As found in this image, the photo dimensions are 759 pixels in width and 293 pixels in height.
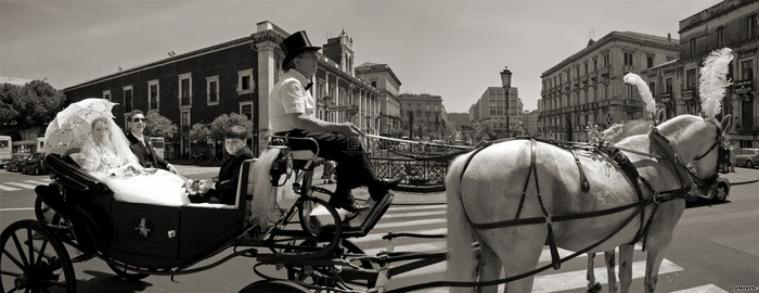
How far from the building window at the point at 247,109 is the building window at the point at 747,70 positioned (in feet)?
131

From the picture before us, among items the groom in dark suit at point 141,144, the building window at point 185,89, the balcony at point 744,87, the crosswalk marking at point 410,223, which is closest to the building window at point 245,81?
the building window at point 185,89

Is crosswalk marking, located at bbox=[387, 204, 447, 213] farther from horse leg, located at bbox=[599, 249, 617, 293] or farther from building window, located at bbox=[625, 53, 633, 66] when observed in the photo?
building window, located at bbox=[625, 53, 633, 66]

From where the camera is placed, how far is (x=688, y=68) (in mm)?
35500

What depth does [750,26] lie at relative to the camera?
3097 cm

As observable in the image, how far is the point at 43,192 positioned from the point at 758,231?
35.4 feet

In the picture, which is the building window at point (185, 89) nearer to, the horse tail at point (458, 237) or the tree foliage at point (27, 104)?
the tree foliage at point (27, 104)

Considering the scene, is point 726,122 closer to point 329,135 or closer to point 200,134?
point 329,135

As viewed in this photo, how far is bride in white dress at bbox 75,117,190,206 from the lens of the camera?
3.54 meters

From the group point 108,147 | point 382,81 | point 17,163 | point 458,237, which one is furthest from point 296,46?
point 382,81

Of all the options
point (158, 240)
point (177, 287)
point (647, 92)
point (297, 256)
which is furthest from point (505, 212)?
point (177, 287)

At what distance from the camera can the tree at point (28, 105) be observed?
1645 inches

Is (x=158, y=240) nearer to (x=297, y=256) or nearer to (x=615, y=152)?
(x=297, y=256)

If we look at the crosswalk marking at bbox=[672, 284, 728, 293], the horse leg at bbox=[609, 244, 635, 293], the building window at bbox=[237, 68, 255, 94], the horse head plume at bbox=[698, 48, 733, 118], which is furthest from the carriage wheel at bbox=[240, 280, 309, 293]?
the building window at bbox=[237, 68, 255, 94]

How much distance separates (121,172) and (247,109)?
30787 mm
